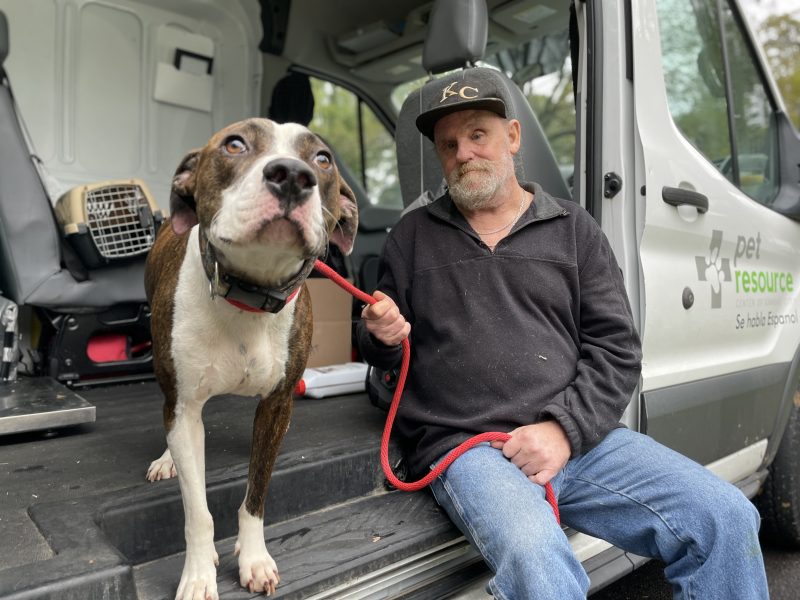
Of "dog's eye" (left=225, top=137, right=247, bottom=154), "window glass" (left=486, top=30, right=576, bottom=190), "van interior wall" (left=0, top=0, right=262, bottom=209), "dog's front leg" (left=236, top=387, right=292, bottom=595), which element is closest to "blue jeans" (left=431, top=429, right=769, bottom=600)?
"dog's front leg" (left=236, top=387, right=292, bottom=595)

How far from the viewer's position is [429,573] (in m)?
1.67

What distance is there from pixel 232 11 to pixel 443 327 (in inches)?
117

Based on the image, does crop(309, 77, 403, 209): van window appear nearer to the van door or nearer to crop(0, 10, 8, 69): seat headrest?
crop(0, 10, 8, 69): seat headrest

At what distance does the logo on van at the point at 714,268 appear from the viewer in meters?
2.40

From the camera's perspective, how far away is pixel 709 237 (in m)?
2.42

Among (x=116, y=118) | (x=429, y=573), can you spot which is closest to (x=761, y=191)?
(x=429, y=573)

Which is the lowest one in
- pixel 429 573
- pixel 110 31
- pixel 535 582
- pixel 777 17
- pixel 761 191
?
pixel 429 573

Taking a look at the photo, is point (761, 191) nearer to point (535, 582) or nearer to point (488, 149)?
point (488, 149)

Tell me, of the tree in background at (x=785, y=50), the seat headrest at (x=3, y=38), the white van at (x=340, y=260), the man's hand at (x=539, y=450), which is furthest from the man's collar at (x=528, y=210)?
the tree in background at (x=785, y=50)

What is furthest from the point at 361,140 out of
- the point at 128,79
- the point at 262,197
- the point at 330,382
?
the point at 262,197

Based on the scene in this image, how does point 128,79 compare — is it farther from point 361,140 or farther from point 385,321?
point 385,321

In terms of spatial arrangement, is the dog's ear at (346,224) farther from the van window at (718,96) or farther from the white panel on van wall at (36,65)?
the white panel on van wall at (36,65)

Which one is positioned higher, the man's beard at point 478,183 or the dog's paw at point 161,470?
the man's beard at point 478,183

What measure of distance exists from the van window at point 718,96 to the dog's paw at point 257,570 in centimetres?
203
